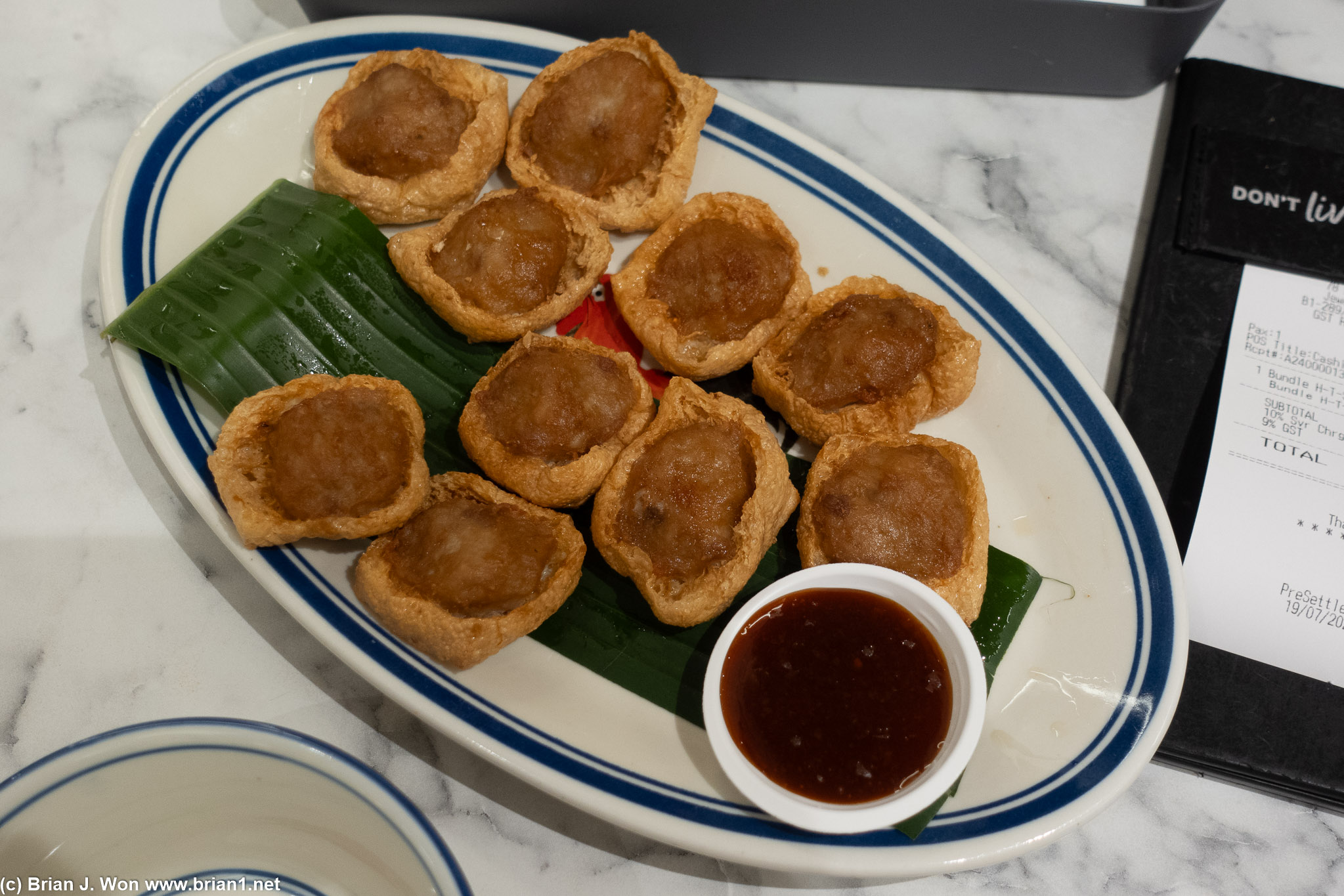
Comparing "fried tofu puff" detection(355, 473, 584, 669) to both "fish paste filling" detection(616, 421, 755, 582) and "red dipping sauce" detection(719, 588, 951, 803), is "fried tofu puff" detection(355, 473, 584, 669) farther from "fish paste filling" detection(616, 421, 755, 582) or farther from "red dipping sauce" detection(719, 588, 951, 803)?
"red dipping sauce" detection(719, 588, 951, 803)

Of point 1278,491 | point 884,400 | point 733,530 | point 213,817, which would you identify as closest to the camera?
point 213,817

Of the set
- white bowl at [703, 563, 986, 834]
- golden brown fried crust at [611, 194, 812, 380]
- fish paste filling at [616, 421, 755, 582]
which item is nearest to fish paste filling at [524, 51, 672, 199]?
golden brown fried crust at [611, 194, 812, 380]

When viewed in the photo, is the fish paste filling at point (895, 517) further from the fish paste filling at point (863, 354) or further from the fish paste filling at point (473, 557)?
the fish paste filling at point (473, 557)

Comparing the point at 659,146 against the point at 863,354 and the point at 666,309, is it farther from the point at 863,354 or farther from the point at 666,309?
the point at 863,354

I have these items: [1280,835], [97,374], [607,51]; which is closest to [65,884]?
[97,374]

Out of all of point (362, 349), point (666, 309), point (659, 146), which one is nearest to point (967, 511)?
point (666, 309)

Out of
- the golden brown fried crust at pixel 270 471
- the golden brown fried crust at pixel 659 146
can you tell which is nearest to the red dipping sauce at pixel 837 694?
the golden brown fried crust at pixel 270 471

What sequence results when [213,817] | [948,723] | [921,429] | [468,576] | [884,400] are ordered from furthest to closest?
[921,429]
[884,400]
[468,576]
[948,723]
[213,817]
